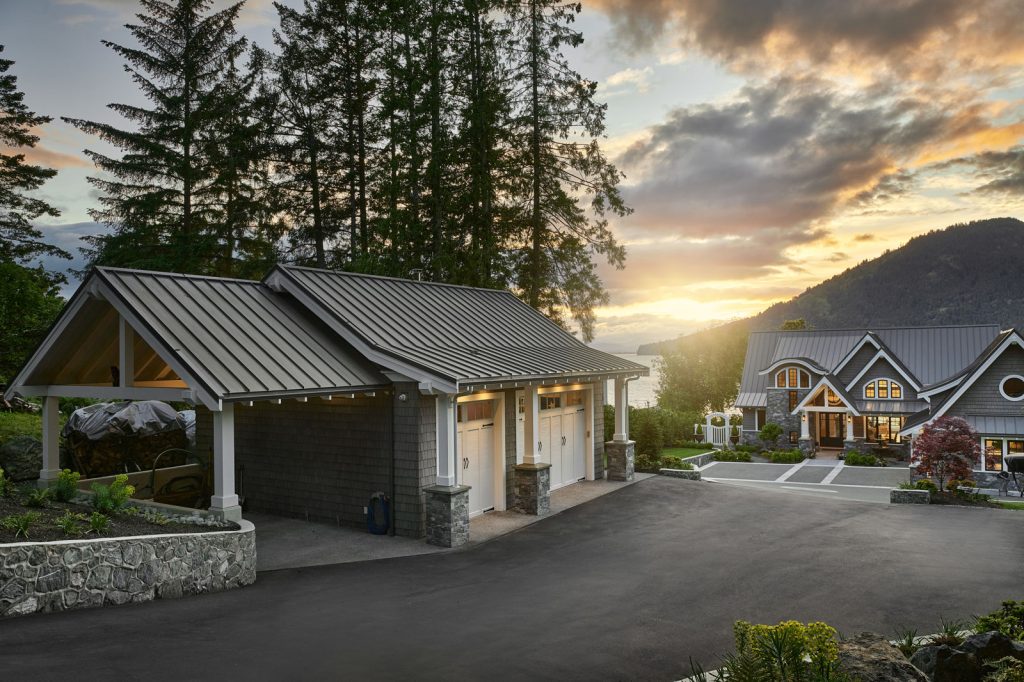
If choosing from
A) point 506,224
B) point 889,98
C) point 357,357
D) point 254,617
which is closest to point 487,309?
point 357,357

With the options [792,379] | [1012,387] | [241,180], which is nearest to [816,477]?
[1012,387]

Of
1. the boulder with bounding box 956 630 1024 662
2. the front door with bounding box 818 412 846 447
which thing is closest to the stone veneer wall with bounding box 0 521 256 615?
the boulder with bounding box 956 630 1024 662

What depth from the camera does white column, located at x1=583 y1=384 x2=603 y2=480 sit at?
1853 cm

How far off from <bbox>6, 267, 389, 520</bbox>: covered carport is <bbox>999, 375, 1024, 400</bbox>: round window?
25515 millimetres

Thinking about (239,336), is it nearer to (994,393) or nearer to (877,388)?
(994,393)

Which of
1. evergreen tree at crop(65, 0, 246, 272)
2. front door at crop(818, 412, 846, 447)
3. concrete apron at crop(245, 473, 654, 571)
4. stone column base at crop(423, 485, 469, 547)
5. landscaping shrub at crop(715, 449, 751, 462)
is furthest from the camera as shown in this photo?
front door at crop(818, 412, 846, 447)

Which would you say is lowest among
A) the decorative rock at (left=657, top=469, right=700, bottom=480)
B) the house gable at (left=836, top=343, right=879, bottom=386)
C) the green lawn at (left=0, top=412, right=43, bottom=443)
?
the decorative rock at (left=657, top=469, right=700, bottom=480)

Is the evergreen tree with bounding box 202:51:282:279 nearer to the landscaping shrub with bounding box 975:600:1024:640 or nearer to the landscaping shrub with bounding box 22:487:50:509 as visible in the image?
the landscaping shrub with bounding box 22:487:50:509

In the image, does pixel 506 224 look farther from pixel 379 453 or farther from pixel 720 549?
pixel 720 549

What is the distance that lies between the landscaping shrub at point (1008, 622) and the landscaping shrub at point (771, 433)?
27.7 metres

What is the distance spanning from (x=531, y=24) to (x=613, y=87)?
13.2ft

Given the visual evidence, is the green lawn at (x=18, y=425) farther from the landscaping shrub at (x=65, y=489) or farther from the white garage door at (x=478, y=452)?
the white garage door at (x=478, y=452)

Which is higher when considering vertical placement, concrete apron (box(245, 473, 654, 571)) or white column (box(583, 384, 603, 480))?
white column (box(583, 384, 603, 480))

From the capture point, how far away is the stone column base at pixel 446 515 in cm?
1185
